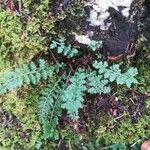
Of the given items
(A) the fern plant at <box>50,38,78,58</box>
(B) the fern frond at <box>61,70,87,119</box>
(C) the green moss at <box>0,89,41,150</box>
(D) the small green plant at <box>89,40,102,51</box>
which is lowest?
(C) the green moss at <box>0,89,41,150</box>

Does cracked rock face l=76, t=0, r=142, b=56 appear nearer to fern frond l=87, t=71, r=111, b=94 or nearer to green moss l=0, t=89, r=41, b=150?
fern frond l=87, t=71, r=111, b=94

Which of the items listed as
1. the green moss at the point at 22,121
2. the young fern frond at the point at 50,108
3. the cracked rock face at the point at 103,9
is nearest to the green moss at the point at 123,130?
the young fern frond at the point at 50,108

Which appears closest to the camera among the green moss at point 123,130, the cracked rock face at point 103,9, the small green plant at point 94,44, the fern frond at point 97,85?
the cracked rock face at point 103,9

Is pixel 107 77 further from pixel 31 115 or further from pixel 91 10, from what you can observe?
pixel 31 115

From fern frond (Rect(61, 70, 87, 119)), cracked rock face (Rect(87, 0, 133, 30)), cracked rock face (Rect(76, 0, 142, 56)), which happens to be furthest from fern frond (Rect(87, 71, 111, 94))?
cracked rock face (Rect(87, 0, 133, 30))

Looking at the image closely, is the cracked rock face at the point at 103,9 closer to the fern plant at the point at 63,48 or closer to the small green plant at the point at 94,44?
the small green plant at the point at 94,44

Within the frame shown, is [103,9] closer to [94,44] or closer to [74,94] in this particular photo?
[94,44]

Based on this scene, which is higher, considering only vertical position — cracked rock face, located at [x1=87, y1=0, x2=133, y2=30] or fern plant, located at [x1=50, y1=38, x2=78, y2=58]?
cracked rock face, located at [x1=87, y1=0, x2=133, y2=30]

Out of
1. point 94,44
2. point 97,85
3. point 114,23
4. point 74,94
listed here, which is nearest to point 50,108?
point 74,94
